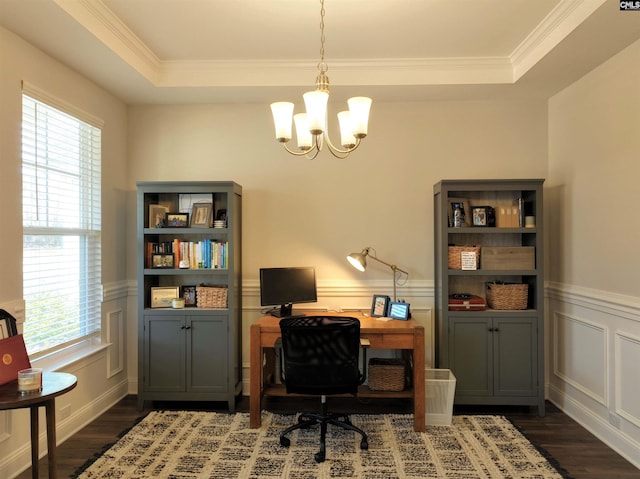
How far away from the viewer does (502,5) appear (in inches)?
107

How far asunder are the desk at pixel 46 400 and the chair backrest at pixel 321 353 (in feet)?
4.21

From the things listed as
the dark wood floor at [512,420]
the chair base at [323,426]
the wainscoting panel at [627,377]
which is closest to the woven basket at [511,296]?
the wainscoting panel at [627,377]

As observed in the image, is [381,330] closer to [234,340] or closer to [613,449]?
[234,340]

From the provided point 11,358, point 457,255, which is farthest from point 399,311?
point 11,358

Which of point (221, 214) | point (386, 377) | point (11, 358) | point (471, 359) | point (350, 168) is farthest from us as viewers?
point (350, 168)

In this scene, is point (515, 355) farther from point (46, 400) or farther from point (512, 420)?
point (46, 400)

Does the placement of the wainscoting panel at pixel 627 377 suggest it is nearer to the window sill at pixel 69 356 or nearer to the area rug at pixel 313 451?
the area rug at pixel 313 451

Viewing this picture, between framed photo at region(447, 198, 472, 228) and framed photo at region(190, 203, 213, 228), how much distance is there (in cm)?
204

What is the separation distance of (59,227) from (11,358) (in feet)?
3.98

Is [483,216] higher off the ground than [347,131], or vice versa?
[347,131]

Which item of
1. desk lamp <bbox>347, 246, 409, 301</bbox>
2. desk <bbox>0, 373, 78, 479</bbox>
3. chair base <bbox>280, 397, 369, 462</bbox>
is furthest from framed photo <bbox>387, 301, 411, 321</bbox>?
desk <bbox>0, 373, 78, 479</bbox>

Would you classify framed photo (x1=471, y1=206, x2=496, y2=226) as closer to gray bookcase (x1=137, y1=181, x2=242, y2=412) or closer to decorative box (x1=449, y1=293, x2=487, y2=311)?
decorative box (x1=449, y1=293, x2=487, y2=311)

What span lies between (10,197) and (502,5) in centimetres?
322

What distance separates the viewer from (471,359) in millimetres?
3631
